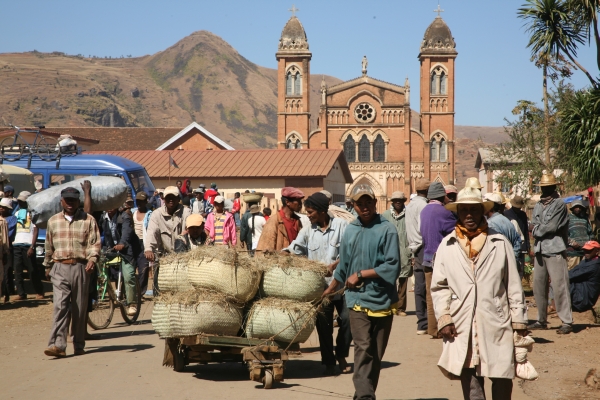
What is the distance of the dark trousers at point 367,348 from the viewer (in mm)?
6336

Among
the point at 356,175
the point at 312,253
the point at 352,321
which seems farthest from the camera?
the point at 356,175

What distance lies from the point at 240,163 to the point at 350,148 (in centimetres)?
2774

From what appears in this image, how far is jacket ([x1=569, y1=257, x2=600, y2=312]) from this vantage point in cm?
1150

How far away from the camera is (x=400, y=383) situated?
7.67m

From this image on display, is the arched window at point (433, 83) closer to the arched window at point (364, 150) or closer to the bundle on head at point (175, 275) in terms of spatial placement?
the arched window at point (364, 150)

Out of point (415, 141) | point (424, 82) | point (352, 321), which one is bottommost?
point (352, 321)

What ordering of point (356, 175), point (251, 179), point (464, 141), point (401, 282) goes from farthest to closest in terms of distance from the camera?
point (464, 141)
point (356, 175)
point (251, 179)
point (401, 282)

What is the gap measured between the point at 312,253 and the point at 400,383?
5.07 ft

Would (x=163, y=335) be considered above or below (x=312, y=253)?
below

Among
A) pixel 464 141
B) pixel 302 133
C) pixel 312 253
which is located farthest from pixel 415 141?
pixel 464 141

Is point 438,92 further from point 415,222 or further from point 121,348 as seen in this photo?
point 121,348

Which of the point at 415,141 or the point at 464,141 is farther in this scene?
the point at 464,141

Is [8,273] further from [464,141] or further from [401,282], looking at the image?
[464,141]

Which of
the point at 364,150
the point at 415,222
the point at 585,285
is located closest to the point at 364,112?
the point at 364,150
